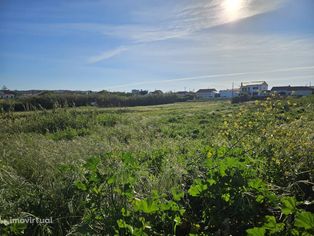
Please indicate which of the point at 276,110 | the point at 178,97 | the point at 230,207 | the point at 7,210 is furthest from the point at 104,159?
the point at 178,97

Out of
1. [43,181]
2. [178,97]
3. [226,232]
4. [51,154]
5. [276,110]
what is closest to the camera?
[226,232]

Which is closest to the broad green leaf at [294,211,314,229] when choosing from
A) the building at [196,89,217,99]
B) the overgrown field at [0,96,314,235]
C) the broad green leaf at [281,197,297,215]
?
the overgrown field at [0,96,314,235]

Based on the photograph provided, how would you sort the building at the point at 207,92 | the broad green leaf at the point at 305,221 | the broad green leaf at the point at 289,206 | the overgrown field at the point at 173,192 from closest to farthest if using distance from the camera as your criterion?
the broad green leaf at the point at 305,221
the broad green leaf at the point at 289,206
the overgrown field at the point at 173,192
the building at the point at 207,92

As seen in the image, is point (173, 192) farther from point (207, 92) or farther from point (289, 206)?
point (207, 92)

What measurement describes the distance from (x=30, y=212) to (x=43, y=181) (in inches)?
26.5

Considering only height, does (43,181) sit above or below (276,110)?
below

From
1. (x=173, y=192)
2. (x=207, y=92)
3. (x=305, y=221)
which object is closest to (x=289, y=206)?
(x=305, y=221)

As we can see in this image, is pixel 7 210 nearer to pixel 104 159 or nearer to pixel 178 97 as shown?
pixel 104 159

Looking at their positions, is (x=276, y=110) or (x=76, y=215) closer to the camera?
(x=76, y=215)

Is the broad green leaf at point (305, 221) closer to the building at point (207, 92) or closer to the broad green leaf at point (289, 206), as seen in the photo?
the broad green leaf at point (289, 206)

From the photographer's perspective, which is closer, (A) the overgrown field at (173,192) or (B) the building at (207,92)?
(A) the overgrown field at (173,192)

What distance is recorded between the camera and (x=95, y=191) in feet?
8.84

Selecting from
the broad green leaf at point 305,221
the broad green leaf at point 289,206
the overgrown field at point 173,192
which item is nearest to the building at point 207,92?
the overgrown field at point 173,192

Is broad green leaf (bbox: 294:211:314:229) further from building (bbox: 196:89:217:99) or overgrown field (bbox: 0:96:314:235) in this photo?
building (bbox: 196:89:217:99)
